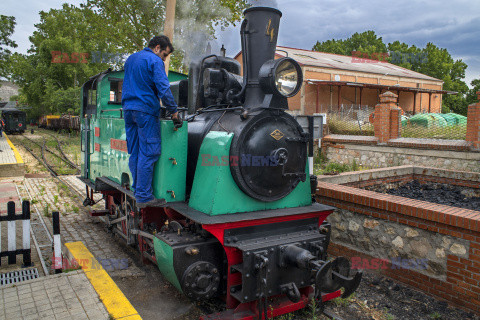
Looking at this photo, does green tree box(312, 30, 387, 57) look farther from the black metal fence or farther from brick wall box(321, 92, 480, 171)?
the black metal fence

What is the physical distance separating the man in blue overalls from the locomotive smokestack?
82cm

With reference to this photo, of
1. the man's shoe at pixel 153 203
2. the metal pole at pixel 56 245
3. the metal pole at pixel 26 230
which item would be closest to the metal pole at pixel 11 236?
the metal pole at pixel 26 230

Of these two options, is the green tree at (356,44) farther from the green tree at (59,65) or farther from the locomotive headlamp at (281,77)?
the locomotive headlamp at (281,77)

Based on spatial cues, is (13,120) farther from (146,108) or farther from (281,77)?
(281,77)

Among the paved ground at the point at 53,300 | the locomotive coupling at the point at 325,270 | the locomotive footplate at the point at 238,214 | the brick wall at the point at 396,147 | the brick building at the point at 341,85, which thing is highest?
the brick building at the point at 341,85

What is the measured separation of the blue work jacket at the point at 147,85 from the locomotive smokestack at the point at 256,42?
2.69ft

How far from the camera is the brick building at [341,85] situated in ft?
81.8

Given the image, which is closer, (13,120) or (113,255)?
(113,255)

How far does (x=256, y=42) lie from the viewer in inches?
144

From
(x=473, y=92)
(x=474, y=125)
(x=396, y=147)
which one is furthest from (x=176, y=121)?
(x=473, y=92)

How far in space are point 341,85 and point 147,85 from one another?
2236 centimetres

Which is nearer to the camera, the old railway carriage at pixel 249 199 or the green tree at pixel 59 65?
the old railway carriage at pixel 249 199

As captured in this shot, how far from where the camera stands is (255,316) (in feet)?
10.8

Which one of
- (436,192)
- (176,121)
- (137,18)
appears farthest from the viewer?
(137,18)
